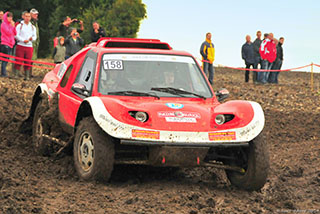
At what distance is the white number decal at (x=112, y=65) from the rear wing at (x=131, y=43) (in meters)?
0.79

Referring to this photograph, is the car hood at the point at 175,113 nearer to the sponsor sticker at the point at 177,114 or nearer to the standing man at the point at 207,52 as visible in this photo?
the sponsor sticker at the point at 177,114

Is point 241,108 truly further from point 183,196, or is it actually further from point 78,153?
point 78,153

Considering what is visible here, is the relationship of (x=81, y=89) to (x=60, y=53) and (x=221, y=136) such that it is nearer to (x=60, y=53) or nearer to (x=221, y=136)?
(x=221, y=136)

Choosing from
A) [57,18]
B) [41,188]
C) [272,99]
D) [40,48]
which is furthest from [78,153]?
[40,48]

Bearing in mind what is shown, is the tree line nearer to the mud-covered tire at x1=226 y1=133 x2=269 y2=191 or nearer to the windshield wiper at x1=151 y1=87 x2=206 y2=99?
Answer: the windshield wiper at x1=151 y1=87 x2=206 y2=99

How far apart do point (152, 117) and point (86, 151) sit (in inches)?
38.9

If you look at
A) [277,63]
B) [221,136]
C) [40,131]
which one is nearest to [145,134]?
[221,136]

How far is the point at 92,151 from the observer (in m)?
7.65

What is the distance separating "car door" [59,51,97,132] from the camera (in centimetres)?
873

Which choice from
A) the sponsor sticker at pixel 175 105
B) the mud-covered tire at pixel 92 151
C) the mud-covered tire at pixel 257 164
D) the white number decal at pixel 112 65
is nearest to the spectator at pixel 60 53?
the white number decal at pixel 112 65

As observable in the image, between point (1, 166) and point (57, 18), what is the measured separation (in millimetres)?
35790

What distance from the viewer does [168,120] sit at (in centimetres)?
742

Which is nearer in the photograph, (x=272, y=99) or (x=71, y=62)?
(x=71, y=62)

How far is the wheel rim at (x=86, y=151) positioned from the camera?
7676mm
